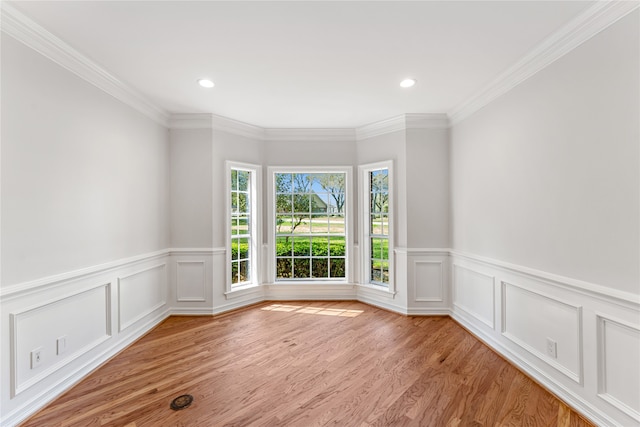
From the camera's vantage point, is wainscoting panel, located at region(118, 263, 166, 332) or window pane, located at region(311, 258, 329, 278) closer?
wainscoting panel, located at region(118, 263, 166, 332)

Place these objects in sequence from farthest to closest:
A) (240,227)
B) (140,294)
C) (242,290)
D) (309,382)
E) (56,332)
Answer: (240,227) → (242,290) → (140,294) → (309,382) → (56,332)

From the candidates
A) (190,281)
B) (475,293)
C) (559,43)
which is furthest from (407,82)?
(190,281)

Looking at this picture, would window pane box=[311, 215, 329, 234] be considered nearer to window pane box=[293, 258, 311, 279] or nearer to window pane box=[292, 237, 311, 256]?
window pane box=[292, 237, 311, 256]

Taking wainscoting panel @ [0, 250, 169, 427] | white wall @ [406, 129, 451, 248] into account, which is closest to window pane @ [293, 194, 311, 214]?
white wall @ [406, 129, 451, 248]

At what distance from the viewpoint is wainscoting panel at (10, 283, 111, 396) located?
1955mm

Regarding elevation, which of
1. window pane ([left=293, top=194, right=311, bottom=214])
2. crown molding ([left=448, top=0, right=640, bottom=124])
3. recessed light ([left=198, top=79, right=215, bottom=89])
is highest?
recessed light ([left=198, top=79, right=215, bottom=89])

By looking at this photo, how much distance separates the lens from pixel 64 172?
2.31 meters

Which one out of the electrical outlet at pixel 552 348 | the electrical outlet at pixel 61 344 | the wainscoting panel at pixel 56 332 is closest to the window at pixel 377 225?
the electrical outlet at pixel 552 348

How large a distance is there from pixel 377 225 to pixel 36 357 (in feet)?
12.6

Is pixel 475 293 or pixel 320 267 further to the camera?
pixel 320 267

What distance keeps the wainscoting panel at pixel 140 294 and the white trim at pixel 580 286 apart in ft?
12.7

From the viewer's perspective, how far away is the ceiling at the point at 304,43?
186 cm

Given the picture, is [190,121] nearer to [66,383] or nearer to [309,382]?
[66,383]

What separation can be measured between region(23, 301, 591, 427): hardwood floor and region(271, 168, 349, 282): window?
1194 mm
